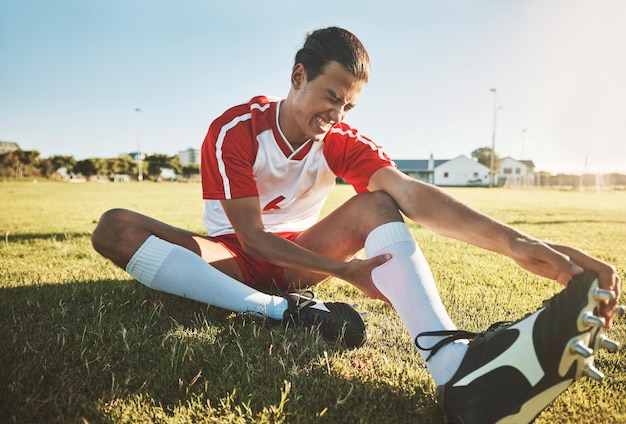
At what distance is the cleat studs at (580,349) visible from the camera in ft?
3.70

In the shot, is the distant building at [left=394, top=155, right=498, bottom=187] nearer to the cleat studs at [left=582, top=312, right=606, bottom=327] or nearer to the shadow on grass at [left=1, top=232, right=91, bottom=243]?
the shadow on grass at [left=1, top=232, right=91, bottom=243]

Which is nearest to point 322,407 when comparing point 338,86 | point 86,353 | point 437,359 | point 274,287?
point 437,359

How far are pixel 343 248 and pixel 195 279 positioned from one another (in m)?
0.79

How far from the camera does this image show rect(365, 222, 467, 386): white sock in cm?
141

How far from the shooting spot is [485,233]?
1723 millimetres

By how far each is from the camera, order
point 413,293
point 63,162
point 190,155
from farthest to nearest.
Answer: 1. point 190,155
2. point 63,162
3. point 413,293

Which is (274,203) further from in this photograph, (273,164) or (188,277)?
(188,277)

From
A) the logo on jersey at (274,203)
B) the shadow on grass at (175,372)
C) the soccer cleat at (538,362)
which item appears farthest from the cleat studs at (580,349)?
the logo on jersey at (274,203)

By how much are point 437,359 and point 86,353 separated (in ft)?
4.66

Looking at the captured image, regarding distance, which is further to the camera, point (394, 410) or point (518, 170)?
point (518, 170)

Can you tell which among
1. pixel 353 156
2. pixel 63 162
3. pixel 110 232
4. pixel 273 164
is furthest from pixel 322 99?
pixel 63 162

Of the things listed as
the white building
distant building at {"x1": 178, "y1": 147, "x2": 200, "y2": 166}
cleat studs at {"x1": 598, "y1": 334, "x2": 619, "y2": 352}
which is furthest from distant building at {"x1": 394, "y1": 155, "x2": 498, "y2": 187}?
distant building at {"x1": 178, "y1": 147, "x2": 200, "y2": 166}

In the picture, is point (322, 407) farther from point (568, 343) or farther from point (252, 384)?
point (568, 343)

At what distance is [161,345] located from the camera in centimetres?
179
